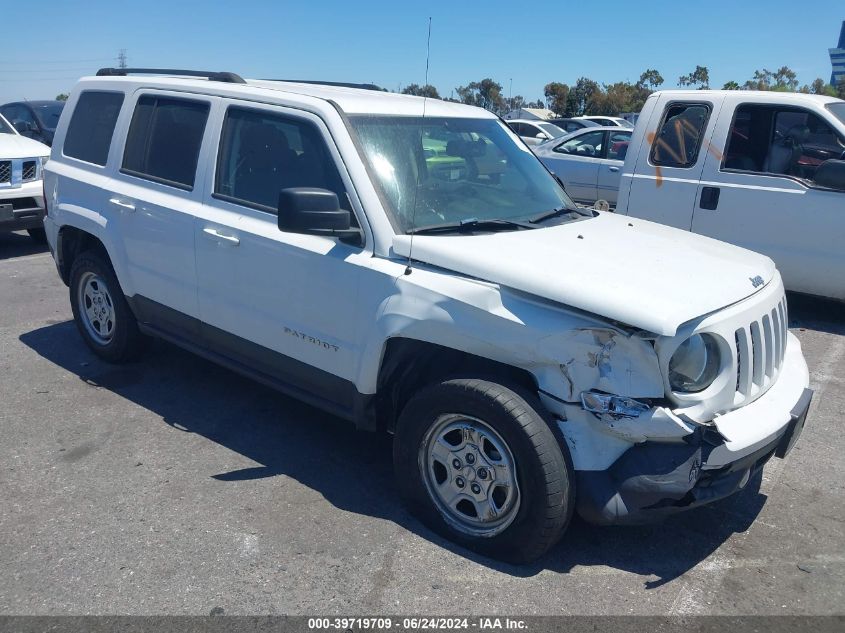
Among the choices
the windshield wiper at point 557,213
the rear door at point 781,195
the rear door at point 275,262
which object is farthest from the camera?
the rear door at point 781,195

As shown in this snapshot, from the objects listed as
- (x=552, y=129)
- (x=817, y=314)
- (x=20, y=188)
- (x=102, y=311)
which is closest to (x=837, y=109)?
(x=817, y=314)

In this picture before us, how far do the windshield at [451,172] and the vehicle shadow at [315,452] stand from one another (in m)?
1.39

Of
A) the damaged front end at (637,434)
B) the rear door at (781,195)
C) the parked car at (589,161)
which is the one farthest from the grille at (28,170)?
the damaged front end at (637,434)

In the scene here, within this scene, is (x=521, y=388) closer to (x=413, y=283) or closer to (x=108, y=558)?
(x=413, y=283)

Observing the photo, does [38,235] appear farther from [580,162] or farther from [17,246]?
[580,162]

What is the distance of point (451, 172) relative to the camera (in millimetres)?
4215

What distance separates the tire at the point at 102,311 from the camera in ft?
17.6

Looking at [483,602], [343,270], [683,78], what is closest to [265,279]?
[343,270]

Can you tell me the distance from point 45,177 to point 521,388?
4.26 m

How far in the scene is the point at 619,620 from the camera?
121 inches

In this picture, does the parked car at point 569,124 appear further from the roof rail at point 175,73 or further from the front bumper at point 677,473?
the front bumper at point 677,473

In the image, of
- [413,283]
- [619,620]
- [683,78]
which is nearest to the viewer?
[619,620]

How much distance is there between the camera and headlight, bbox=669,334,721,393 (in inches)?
125

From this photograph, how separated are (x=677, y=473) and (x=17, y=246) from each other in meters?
9.60
